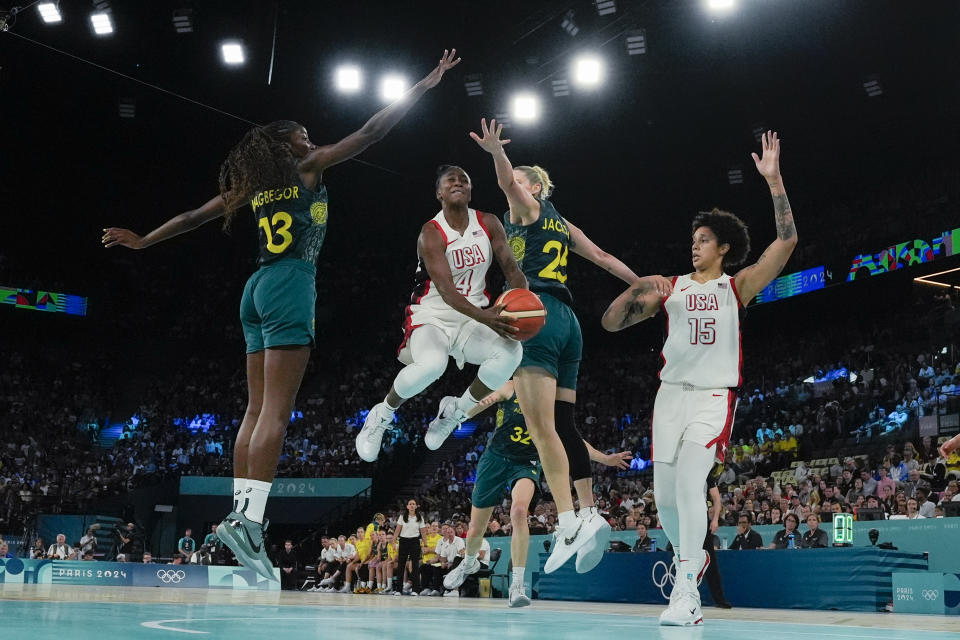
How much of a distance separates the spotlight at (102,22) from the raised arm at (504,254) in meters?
13.4

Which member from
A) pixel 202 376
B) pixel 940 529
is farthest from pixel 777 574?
pixel 202 376

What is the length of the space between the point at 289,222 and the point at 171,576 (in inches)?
664

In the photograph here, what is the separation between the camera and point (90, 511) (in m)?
28.7

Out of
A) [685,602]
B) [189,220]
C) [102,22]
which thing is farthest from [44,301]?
[685,602]

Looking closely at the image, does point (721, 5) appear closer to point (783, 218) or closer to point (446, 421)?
point (783, 218)

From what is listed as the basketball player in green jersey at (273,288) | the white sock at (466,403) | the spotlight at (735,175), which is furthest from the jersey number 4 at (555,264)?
the spotlight at (735,175)

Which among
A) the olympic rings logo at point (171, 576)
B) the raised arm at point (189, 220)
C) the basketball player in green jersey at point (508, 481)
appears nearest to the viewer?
the raised arm at point (189, 220)

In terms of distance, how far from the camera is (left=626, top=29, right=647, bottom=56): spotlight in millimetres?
17172

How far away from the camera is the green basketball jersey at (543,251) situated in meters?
7.25

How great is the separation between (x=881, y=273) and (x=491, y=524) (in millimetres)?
15305

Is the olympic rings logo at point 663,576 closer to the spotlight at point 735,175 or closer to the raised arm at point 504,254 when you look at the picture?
the raised arm at point 504,254

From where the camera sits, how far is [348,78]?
62.2ft

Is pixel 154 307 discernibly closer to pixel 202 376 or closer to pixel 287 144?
pixel 202 376

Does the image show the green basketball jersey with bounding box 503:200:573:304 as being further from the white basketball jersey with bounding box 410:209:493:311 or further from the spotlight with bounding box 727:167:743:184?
the spotlight with bounding box 727:167:743:184
